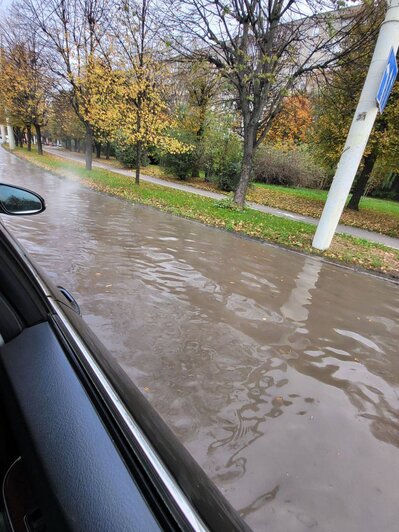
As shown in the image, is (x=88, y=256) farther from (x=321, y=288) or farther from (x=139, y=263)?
(x=321, y=288)

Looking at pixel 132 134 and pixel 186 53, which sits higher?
pixel 186 53

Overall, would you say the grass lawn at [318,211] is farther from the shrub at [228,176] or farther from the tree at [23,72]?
the tree at [23,72]

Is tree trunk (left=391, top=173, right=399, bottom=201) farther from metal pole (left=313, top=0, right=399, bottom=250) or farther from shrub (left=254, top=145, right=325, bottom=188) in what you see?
metal pole (left=313, top=0, right=399, bottom=250)

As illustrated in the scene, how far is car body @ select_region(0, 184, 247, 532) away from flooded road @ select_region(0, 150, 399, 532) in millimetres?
1485

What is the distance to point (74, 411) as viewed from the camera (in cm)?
107

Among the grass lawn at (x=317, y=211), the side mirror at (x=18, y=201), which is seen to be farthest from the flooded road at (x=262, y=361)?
the grass lawn at (x=317, y=211)

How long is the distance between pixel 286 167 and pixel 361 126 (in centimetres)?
1915

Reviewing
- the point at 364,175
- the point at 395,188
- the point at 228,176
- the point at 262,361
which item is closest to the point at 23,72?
the point at 228,176

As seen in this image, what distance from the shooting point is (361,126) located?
7270 mm

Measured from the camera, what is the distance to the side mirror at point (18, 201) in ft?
7.04

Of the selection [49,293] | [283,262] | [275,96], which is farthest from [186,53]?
[49,293]

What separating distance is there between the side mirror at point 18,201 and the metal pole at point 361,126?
7129 mm

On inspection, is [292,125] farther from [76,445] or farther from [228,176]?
[76,445]

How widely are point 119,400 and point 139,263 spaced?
5164 mm
